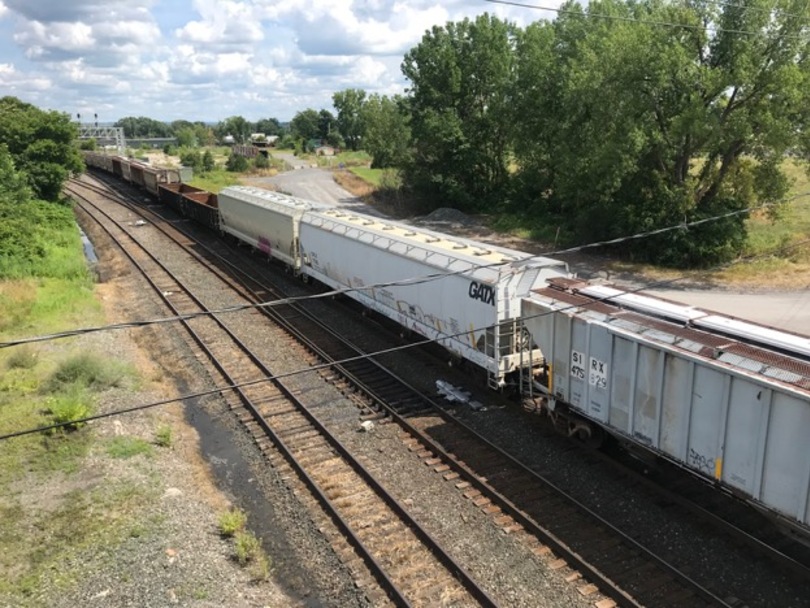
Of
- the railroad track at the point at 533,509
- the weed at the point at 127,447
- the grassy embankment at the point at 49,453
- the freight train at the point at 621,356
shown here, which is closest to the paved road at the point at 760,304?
the freight train at the point at 621,356

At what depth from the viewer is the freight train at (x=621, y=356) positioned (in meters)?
9.41

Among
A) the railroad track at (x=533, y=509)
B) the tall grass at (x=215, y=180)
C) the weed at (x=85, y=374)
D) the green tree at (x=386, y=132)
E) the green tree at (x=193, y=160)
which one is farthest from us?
the green tree at (x=193, y=160)

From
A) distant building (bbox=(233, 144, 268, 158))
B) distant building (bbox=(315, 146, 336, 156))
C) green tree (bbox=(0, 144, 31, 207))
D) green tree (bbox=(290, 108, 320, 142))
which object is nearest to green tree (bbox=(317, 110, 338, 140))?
green tree (bbox=(290, 108, 320, 142))

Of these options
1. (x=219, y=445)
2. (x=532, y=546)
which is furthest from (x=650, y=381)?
(x=219, y=445)

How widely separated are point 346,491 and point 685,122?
856 inches

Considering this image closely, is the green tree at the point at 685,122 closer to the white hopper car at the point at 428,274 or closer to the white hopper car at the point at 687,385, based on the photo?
the white hopper car at the point at 428,274

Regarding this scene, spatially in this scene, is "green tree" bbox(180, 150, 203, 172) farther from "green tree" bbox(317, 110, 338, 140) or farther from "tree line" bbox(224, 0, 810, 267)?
"green tree" bbox(317, 110, 338, 140)

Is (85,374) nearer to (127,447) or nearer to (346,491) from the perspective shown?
(127,447)

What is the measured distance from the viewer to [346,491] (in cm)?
1258

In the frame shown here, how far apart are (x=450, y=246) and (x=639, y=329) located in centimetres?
781

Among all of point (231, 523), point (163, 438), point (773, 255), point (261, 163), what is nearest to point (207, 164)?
point (261, 163)

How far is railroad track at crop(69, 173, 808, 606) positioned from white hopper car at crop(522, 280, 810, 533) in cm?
167

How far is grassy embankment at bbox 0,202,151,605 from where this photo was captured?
10633mm

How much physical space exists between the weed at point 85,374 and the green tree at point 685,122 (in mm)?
22090
